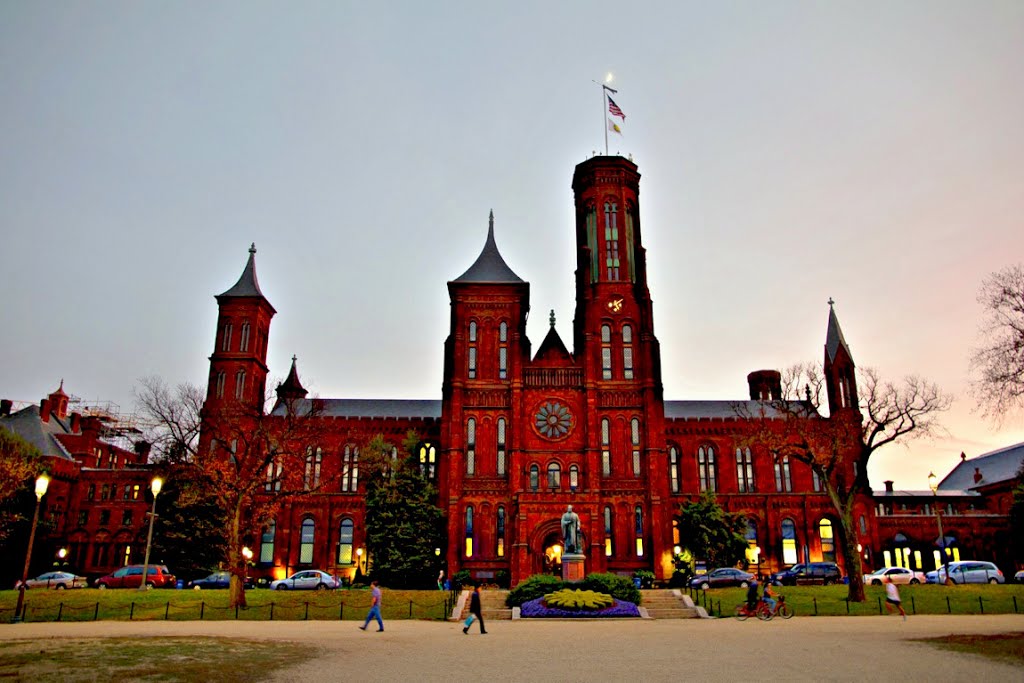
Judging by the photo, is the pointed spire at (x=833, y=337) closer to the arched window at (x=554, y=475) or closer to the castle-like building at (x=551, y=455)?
the castle-like building at (x=551, y=455)

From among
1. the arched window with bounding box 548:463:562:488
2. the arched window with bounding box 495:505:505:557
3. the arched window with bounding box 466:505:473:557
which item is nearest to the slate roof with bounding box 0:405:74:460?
the arched window with bounding box 466:505:473:557

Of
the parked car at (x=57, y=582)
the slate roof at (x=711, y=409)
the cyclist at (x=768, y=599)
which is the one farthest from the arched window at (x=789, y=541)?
the parked car at (x=57, y=582)

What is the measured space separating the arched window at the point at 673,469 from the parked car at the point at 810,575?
17352 millimetres

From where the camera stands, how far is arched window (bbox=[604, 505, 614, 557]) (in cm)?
5477

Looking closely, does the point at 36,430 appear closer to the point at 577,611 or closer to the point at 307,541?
the point at 307,541

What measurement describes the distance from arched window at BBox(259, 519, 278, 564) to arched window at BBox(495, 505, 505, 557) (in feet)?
66.5

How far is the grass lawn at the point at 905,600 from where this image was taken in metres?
32.8

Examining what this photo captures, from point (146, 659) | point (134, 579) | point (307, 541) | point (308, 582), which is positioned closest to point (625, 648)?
point (146, 659)

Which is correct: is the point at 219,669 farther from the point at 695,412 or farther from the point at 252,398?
the point at 695,412

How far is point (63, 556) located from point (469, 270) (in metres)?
40.6

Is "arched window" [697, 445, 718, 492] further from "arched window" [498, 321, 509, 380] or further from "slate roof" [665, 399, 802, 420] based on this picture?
"arched window" [498, 321, 509, 380]

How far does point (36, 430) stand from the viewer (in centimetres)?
6844

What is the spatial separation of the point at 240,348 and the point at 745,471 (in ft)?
151

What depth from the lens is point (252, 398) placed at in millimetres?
66562
